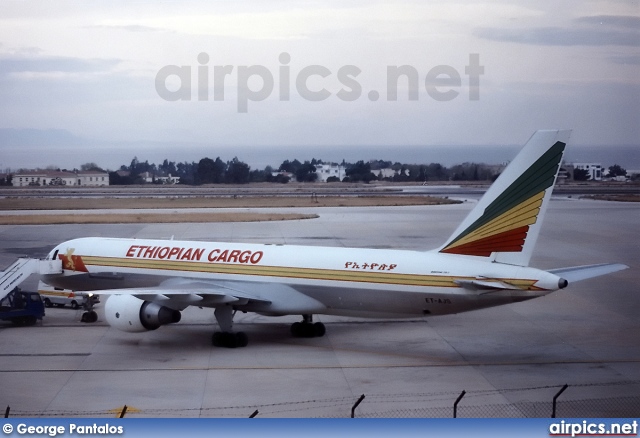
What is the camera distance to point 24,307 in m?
30.3

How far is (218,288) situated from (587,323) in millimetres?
13513

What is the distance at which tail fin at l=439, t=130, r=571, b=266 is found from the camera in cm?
2219

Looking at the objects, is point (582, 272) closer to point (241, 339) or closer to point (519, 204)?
point (519, 204)

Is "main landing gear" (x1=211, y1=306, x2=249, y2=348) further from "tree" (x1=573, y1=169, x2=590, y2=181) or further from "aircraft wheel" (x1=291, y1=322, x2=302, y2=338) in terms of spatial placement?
"tree" (x1=573, y1=169, x2=590, y2=181)

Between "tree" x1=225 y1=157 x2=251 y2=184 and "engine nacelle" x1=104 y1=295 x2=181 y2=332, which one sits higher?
"tree" x1=225 y1=157 x2=251 y2=184

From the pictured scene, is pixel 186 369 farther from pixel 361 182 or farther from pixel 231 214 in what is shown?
pixel 361 182

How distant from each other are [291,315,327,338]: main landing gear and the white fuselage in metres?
1.25

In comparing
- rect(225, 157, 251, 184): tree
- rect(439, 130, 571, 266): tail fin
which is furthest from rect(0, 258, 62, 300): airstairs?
rect(225, 157, 251, 184): tree

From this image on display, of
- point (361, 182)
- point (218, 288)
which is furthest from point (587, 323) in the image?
point (361, 182)

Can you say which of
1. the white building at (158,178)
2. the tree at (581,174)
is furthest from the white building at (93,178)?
the tree at (581,174)

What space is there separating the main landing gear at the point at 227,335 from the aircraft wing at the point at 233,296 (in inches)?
14.2

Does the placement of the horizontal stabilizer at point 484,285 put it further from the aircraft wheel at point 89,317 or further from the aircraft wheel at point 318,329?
the aircraft wheel at point 89,317

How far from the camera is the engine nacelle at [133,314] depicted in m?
25.1

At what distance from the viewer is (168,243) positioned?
29.5m
